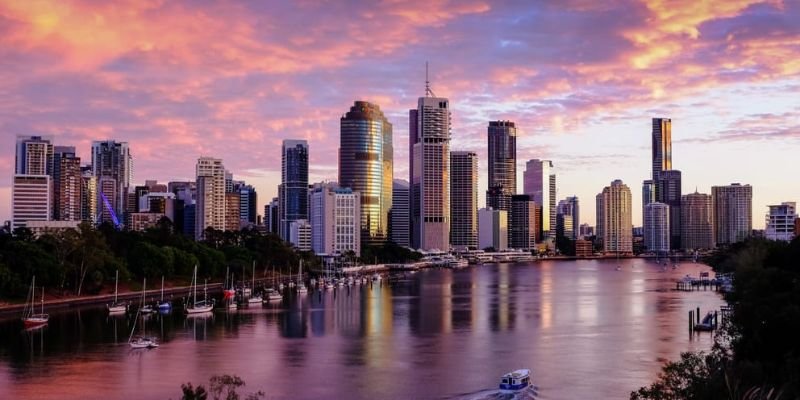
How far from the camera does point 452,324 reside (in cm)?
8288

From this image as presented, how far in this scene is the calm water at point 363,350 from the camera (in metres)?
49.2

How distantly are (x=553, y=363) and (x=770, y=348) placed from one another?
18.9 m

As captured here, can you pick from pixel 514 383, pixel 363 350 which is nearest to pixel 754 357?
pixel 514 383

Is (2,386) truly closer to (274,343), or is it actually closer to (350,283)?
(274,343)

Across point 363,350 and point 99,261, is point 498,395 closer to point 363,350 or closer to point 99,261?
point 363,350

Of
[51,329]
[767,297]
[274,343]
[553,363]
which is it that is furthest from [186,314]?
[767,297]

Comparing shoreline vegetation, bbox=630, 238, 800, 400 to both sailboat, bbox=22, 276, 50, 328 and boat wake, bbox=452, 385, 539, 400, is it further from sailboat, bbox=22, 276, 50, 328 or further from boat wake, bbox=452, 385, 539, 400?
sailboat, bbox=22, 276, 50, 328

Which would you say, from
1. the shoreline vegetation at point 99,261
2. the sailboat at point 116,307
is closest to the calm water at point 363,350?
the sailboat at point 116,307

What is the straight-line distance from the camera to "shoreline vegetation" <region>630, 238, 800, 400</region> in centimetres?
2784

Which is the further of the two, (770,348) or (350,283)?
(350,283)

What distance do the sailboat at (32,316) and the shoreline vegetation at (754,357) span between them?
53072 millimetres

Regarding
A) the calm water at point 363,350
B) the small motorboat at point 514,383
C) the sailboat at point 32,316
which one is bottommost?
the calm water at point 363,350

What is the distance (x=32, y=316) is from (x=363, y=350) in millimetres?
32257

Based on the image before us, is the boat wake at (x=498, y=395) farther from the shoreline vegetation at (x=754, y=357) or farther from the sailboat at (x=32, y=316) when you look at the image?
the sailboat at (x=32, y=316)
